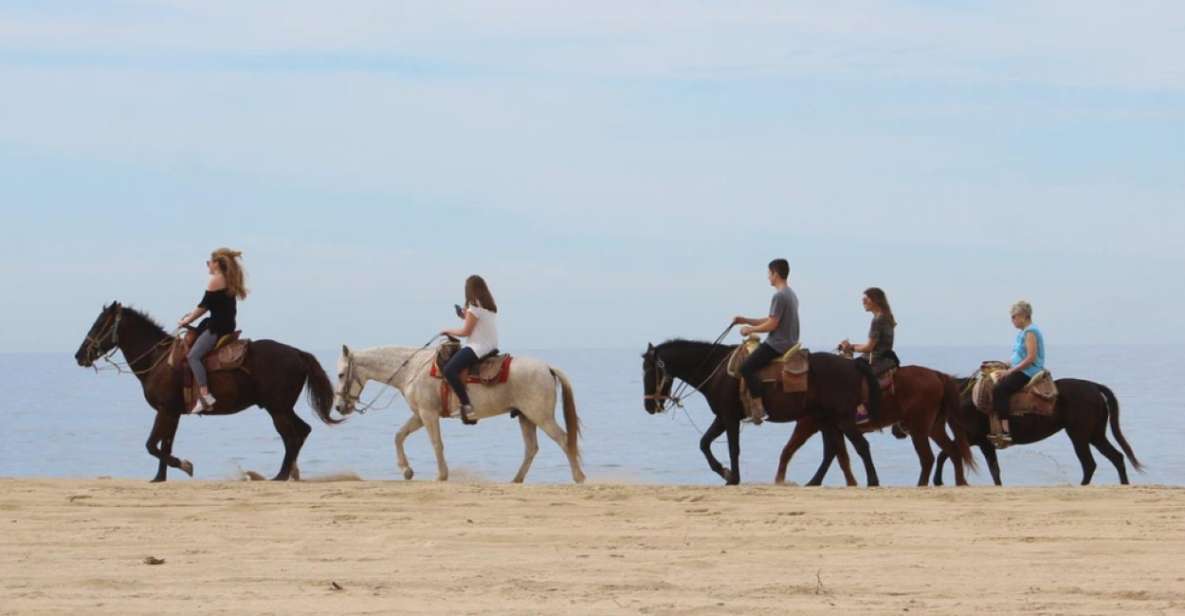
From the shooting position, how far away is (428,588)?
9.48m

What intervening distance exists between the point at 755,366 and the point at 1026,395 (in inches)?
117

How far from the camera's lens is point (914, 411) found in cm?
1641

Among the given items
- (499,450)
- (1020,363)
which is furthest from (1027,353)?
(499,450)

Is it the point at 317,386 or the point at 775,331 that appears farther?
the point at 317,386

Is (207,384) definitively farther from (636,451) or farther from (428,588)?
(636,451)

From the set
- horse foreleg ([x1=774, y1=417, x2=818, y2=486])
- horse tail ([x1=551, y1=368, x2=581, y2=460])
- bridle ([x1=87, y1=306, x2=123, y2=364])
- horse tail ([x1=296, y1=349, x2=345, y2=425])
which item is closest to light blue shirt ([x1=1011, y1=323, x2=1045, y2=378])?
horse foreleg ([x1=774, y1=417, x2=818, y2=486])

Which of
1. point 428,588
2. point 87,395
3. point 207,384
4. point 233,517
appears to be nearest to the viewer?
point 428,588

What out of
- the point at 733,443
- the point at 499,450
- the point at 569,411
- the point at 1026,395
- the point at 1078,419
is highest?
the point at 1026,395

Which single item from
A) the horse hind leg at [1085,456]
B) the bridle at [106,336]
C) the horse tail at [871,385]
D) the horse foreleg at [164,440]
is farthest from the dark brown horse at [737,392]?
the bridle at [106,336]

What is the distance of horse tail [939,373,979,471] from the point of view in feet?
54.3

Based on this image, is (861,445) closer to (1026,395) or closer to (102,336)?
(1026,395)

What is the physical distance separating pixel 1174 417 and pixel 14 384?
55.3 meters

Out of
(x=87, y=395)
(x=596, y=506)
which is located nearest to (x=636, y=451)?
(x=596, y=506)

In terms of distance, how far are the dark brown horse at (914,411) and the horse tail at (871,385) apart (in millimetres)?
226
